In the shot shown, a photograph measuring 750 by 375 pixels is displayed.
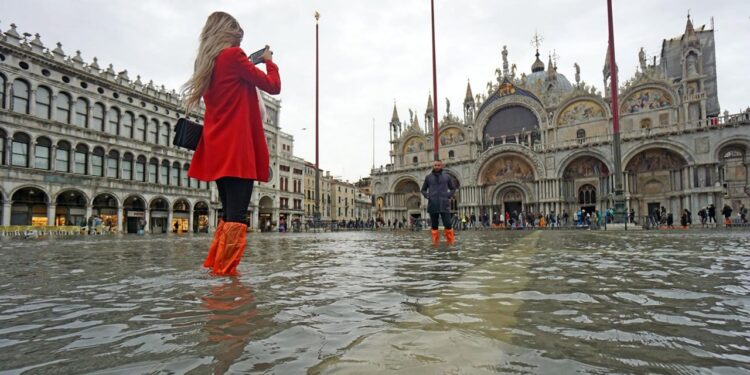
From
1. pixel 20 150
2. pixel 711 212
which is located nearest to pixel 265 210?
pixel 20 150

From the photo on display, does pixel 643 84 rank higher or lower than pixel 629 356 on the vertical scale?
higher

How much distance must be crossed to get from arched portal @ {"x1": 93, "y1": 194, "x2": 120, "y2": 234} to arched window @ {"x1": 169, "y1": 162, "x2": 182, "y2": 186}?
509cm

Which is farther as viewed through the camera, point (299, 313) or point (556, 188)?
point (556, 188)

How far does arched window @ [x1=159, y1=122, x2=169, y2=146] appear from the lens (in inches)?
1347

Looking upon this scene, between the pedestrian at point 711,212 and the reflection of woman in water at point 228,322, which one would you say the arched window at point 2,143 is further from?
the pedestrian at point 711,212

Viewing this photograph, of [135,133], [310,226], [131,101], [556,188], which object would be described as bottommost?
[310,226]

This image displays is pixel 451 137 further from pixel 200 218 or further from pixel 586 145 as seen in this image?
pixel 200 218

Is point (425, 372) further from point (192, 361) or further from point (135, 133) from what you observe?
point (135, 133)

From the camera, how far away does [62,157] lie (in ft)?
87.1

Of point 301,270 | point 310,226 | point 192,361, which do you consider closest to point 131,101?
point 310,226

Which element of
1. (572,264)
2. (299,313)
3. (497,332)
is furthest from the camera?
(572,264)

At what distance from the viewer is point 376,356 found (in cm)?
126

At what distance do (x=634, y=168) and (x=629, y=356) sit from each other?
37169 mm

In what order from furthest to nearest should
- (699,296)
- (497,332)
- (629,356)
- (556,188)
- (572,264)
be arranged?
(556,188) < (572,264) < (699,296) < (497,332) < (629,356)
